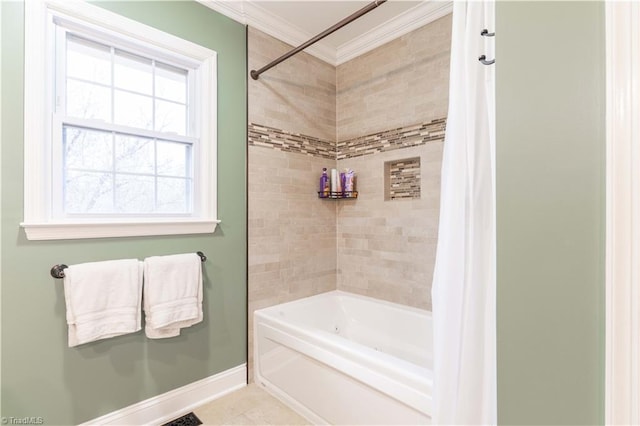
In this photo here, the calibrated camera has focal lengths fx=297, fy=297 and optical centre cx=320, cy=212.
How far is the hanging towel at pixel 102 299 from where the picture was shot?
1517 mm

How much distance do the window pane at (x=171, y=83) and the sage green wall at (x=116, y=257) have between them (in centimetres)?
23

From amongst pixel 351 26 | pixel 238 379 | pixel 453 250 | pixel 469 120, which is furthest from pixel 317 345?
pixel 351 26

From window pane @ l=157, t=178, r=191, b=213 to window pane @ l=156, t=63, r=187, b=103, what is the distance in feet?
1.87

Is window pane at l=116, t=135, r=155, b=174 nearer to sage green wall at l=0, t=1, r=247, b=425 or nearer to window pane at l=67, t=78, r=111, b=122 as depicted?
window pane at l=67, t=78, r=111, b=122

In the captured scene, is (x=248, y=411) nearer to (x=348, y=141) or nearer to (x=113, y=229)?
(x=113, y=229)

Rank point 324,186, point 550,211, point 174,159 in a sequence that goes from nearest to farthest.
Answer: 1. point 550,211
2. point 174,159
3. point 324,186

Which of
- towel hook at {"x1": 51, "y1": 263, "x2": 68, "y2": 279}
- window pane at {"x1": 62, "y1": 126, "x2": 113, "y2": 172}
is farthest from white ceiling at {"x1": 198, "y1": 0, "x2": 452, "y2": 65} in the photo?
towel hook at {"x1": 51, "y1": 263, "x2": 68, "y2": 279}

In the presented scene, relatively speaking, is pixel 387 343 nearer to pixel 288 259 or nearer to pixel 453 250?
pixel 288 259

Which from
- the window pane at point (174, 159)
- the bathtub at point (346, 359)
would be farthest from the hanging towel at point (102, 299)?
the bathtub at point (346, 359)

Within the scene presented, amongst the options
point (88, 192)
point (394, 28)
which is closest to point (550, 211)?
point (88, 192)

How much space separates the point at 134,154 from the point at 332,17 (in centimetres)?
182

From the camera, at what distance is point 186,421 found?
6.09 feet

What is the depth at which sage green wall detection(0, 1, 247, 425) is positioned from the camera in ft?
4.69
